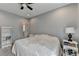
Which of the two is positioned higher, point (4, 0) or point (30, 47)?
point (4, 0)

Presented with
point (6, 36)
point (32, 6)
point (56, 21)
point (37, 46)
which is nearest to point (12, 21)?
point (6, 36)

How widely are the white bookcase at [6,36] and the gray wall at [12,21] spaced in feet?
0.18

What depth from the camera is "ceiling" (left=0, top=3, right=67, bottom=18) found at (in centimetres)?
136

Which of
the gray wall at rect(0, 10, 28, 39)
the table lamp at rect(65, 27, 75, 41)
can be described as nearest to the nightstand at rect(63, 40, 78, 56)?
the table lamp at rect(65, 27, 75, 41)

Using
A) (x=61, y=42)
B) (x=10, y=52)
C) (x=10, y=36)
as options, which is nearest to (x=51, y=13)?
(x=61, y=42)

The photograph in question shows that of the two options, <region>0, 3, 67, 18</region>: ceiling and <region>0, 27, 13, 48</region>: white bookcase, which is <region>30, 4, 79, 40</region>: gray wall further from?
<region>0, 27, 13, 48</region>: white bookcase

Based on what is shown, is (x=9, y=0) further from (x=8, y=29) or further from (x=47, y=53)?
(x=47, y=53)

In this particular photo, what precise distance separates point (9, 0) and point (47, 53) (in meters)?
0.86

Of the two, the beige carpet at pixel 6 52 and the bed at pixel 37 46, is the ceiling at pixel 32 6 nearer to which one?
the bed at pixel 37 46

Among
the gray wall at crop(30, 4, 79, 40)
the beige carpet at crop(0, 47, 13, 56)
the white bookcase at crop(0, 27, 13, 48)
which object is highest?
the gray wall at crop(30, 4, 79, 40)

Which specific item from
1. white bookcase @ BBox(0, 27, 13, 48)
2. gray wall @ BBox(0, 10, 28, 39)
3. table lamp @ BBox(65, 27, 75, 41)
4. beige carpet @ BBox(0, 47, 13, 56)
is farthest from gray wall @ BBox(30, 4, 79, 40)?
beige carpet @ BBox(0, 47, 13, 56)

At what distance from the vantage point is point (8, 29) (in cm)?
138

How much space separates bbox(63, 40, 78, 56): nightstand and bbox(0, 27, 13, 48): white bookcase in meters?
0.74

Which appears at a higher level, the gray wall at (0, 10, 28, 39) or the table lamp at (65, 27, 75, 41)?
the gray wall at (0, 10, 28, 39)
